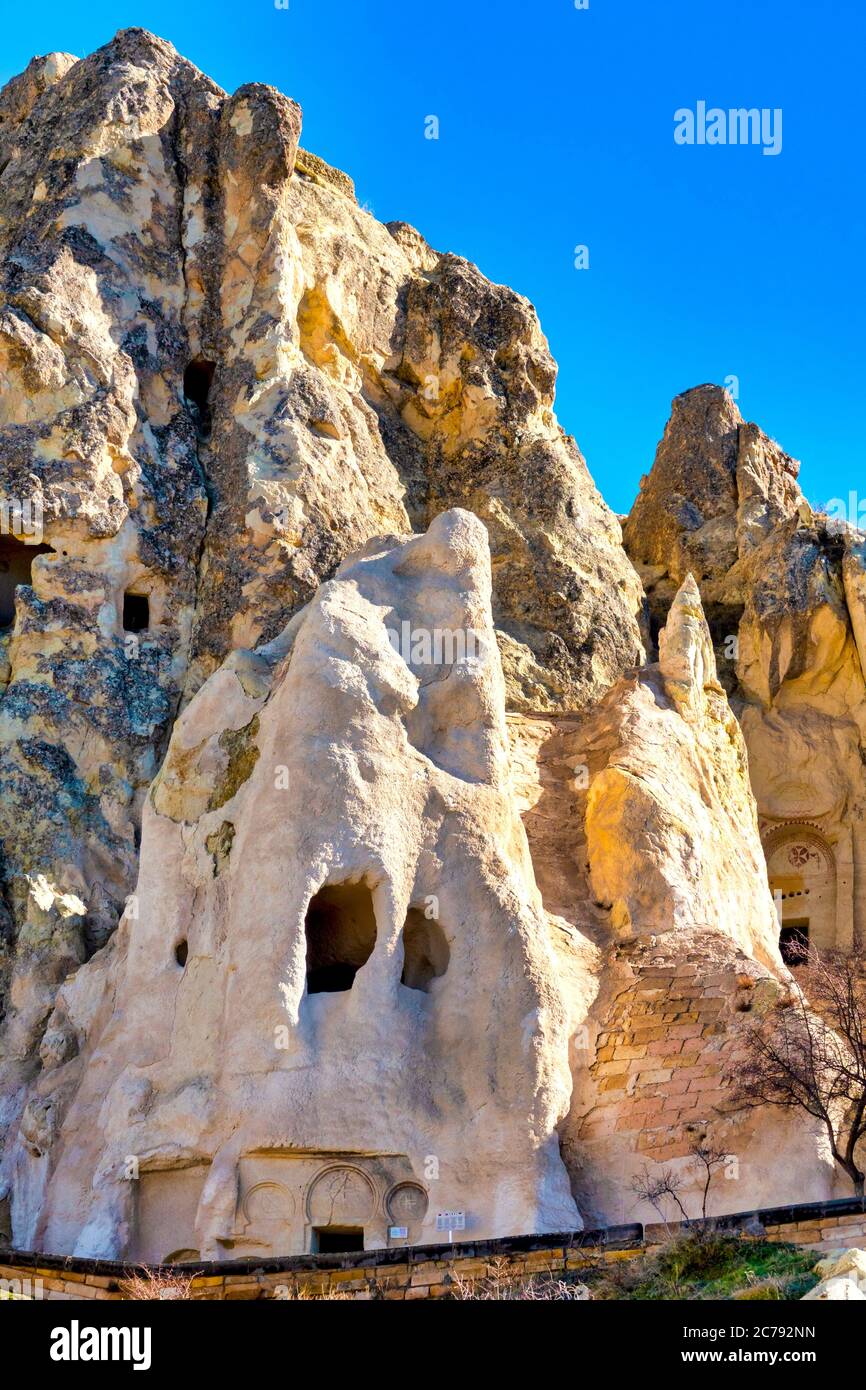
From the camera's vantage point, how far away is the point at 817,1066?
20453 mm

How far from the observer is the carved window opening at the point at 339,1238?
19797mm

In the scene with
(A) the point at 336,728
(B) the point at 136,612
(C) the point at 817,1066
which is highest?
(B) the point at 136,612

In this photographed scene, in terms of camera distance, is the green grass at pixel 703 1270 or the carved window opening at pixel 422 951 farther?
the carved window opening at pixel 422 951

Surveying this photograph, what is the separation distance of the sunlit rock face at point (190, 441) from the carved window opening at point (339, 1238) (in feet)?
19.2

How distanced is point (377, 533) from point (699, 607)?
18.6ft

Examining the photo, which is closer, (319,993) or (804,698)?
(319,993)

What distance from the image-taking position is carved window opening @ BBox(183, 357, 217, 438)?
1219 inches

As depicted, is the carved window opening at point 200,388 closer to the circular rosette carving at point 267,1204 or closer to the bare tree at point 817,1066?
the circular rosette carving at point 267,1204

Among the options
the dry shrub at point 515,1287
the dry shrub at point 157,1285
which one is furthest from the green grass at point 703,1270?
the dry shrub at point 157,1285

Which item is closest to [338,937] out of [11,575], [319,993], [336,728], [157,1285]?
[319,993]

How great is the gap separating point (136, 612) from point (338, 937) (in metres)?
8.51

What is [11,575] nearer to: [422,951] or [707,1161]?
[422,951]

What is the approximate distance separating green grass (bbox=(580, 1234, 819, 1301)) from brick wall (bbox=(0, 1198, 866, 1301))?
21 centimetres
